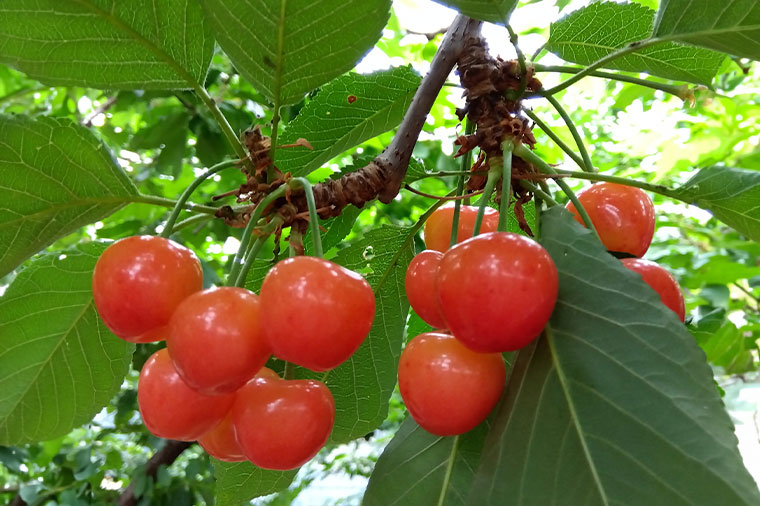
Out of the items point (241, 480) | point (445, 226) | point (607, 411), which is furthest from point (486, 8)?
point (241, 480)

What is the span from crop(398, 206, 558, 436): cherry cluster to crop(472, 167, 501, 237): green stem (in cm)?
8

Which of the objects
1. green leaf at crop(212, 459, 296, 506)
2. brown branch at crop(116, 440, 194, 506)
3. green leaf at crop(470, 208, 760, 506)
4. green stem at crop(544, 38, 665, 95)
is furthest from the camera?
brown branch at crop(116, 440, 194, 506)

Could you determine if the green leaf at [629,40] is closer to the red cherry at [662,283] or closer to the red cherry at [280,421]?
the red cherry at [662,283]

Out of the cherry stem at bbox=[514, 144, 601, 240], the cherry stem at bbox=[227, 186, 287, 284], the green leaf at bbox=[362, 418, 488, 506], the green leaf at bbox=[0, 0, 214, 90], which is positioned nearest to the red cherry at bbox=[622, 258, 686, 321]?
the cherry stem at bbox=[514, 144, 601, 240]

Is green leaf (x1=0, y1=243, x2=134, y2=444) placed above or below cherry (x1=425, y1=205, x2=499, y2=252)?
below

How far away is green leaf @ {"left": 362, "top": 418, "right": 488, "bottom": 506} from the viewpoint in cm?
92

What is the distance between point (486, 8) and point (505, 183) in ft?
0.89

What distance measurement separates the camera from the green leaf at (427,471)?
92 centimetres

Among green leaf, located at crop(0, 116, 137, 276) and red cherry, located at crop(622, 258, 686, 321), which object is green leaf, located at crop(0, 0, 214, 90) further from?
red cherry, located at crop(622, 258, 686, 321)

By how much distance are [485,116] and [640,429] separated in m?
0.56

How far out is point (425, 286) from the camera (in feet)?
2.97

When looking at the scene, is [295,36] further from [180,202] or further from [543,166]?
[543,166]

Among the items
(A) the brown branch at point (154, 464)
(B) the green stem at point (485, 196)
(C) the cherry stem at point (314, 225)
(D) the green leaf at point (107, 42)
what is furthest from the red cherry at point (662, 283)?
(A) the brown branch at point (154, 464)

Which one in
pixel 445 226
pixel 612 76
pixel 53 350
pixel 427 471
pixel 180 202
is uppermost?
pixel 612 76
